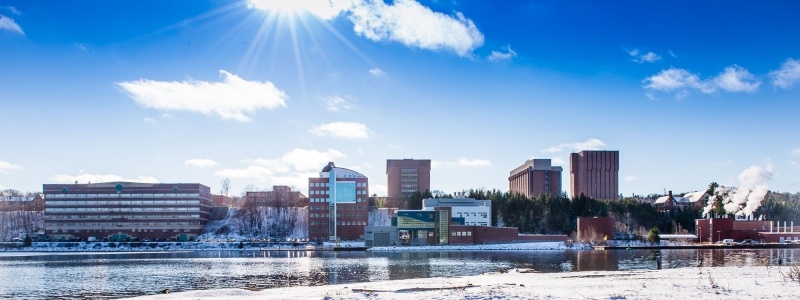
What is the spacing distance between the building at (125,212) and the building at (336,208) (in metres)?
30.6

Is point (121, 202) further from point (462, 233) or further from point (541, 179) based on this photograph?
point (541, 179)

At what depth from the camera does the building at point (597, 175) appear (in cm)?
19100

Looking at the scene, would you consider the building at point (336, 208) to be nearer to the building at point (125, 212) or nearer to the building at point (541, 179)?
the building at point (125, 212)

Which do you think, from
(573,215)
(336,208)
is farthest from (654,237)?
(336,208)

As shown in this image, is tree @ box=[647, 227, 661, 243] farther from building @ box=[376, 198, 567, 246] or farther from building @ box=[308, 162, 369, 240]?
building @ box=[308, 162, 369, 240]

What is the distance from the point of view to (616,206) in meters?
146

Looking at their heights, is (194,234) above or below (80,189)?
below

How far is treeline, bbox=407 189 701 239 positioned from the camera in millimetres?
139000

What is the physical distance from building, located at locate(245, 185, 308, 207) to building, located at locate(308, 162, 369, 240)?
85.4ft

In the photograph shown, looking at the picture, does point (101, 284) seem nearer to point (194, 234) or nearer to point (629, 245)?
point (629, 245)

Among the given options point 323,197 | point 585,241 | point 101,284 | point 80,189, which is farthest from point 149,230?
point 101,284

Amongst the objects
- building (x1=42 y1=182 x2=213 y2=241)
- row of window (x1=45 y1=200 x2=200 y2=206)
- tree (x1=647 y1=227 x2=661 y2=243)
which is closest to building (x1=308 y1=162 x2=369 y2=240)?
building (x1=42 y1=182 x2=213 y2=241)

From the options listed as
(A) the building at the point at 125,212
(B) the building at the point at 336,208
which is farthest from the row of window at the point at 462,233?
(A) the building at the point at 125,212

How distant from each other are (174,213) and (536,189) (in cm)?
10332
